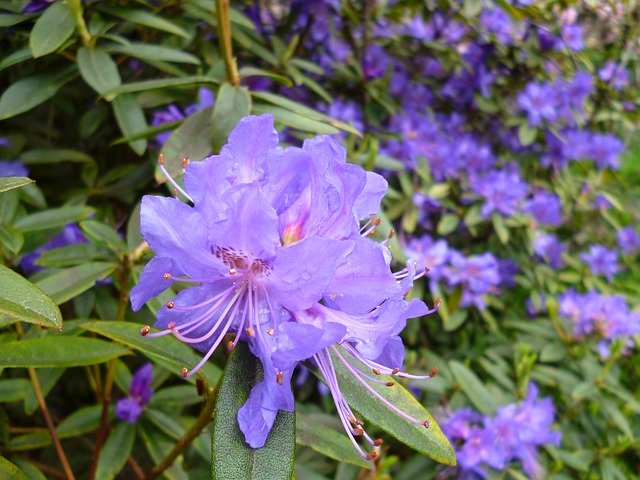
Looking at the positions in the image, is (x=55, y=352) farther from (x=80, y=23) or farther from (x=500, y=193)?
(x=500, y=193)

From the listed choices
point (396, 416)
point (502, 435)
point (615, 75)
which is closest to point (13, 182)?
point (396, 416)

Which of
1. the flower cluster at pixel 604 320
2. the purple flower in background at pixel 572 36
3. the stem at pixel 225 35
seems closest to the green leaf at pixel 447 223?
the flower cluster at pixel 604 320

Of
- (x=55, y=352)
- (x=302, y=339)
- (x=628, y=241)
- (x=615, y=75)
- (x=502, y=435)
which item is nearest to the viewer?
(x=302, y=339)

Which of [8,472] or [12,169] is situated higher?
[8,472]

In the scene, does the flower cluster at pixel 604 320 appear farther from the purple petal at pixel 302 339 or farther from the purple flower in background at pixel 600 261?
the purple petal at pixel 302 339

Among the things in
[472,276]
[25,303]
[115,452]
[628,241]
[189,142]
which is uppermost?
[25,303]

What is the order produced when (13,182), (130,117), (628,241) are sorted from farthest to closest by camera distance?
(628,241) → (130,117) → (13,182)

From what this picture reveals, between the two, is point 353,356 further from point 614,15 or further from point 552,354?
point 614,15

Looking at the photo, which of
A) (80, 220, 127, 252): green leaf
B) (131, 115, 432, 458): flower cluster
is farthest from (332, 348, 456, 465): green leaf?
(80, 220, 127, 252): green leaf
